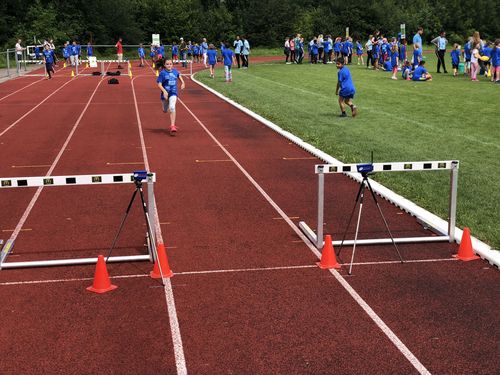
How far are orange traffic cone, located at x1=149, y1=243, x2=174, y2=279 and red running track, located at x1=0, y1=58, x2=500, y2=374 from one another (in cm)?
10

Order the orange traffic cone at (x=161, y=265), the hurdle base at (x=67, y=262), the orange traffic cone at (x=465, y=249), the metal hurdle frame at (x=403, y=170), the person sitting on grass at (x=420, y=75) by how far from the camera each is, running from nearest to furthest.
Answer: the orange traffic cone at (x=161, y=265), the hurdle base at (x=67, y=262), the orange traffic cone at (x=465, y=249), the metal hurdle frame at (x=403, y=170), the person sitting on grass at (x=420, y=75)

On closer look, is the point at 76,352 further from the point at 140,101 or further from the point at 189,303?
the point at 140,101

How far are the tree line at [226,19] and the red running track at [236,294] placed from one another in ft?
197

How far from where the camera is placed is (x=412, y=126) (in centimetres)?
1728

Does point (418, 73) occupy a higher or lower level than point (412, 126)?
higher

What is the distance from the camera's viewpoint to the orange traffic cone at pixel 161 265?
274 inches

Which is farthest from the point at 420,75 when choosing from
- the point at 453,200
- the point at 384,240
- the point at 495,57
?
the point at 384,240

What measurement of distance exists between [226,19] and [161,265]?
80.3m

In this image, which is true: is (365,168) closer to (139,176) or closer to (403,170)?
(403,170)

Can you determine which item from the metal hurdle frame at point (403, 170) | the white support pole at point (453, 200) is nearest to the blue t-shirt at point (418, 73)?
the metal hurdle frame at point (403, 170)

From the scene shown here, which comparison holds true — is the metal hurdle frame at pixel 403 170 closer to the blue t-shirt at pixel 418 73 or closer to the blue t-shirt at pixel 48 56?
the blue t-shirt at pixel 418 73

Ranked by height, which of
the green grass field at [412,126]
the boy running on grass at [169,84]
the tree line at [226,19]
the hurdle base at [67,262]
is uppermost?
the tree line at [226,19]

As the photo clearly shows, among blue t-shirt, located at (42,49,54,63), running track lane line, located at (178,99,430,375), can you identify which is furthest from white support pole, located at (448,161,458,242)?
blue t-shirt, located at (42,49,54,63)

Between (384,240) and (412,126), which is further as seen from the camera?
(412,126)
